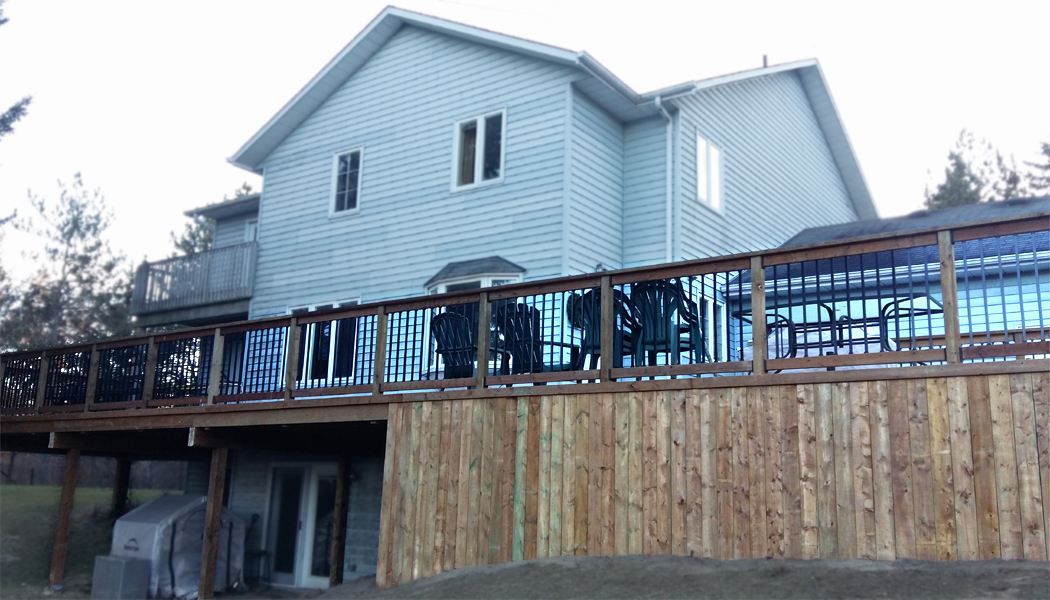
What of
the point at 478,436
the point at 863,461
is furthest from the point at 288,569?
the point at 863,461

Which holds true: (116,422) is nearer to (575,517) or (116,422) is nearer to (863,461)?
(575,517)

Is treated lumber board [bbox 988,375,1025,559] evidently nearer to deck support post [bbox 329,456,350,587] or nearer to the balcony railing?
deck support post [bbox 329,456,350,587]

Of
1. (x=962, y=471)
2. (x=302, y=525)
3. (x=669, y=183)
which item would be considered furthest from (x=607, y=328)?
(x=302, y=525)

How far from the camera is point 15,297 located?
115 feet

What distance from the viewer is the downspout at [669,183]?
14.4 metres

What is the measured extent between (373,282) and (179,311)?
512cm

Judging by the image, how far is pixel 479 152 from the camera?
50.4 ft

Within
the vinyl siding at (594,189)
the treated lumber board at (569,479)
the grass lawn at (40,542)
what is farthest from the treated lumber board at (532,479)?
the grass lawn at (40,542)

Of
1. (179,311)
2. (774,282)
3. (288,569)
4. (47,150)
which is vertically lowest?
(288,569)

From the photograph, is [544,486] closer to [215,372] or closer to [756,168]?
[215,372]

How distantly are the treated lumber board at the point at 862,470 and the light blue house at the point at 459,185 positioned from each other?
6140 mm

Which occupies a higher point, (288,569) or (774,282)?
(774,282)

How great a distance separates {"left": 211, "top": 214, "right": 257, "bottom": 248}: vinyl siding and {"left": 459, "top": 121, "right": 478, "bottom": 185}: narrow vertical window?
7.01 m

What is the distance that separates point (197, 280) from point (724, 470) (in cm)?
1389
